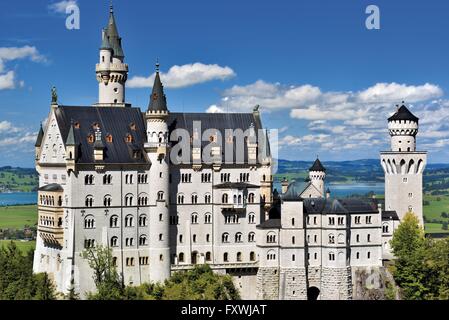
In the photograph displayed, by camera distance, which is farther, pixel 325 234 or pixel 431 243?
pixel 431 243

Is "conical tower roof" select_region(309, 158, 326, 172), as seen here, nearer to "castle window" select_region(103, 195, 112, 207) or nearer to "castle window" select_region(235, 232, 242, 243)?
"castle window" select_region(235, 232, 242, 243)

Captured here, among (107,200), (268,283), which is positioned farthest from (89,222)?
(268,283)

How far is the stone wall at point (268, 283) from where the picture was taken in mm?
111562

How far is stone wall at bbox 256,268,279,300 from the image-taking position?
111562mm

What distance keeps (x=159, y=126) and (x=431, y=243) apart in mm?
36428

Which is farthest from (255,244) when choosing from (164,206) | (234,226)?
(164,206)

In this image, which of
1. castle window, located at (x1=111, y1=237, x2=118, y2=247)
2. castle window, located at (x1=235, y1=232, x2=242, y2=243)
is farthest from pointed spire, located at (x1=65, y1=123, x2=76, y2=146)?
castle window, located at (x1=235, y1=232, x2=242, y2=243)

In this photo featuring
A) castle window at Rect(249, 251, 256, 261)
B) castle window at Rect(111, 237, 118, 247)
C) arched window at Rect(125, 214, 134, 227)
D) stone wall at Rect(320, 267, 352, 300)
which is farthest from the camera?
castle window at Rect(249, 251, 256, 261)

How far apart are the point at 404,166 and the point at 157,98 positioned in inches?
1445

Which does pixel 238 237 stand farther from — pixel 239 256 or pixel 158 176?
pixel 158 176

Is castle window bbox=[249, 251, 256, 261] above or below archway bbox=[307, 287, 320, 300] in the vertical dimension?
above

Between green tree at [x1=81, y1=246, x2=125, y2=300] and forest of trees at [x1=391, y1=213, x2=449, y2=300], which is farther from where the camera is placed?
forest of trees at [x1=391, y1=213, x2=449, y2=300]

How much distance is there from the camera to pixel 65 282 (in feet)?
346
